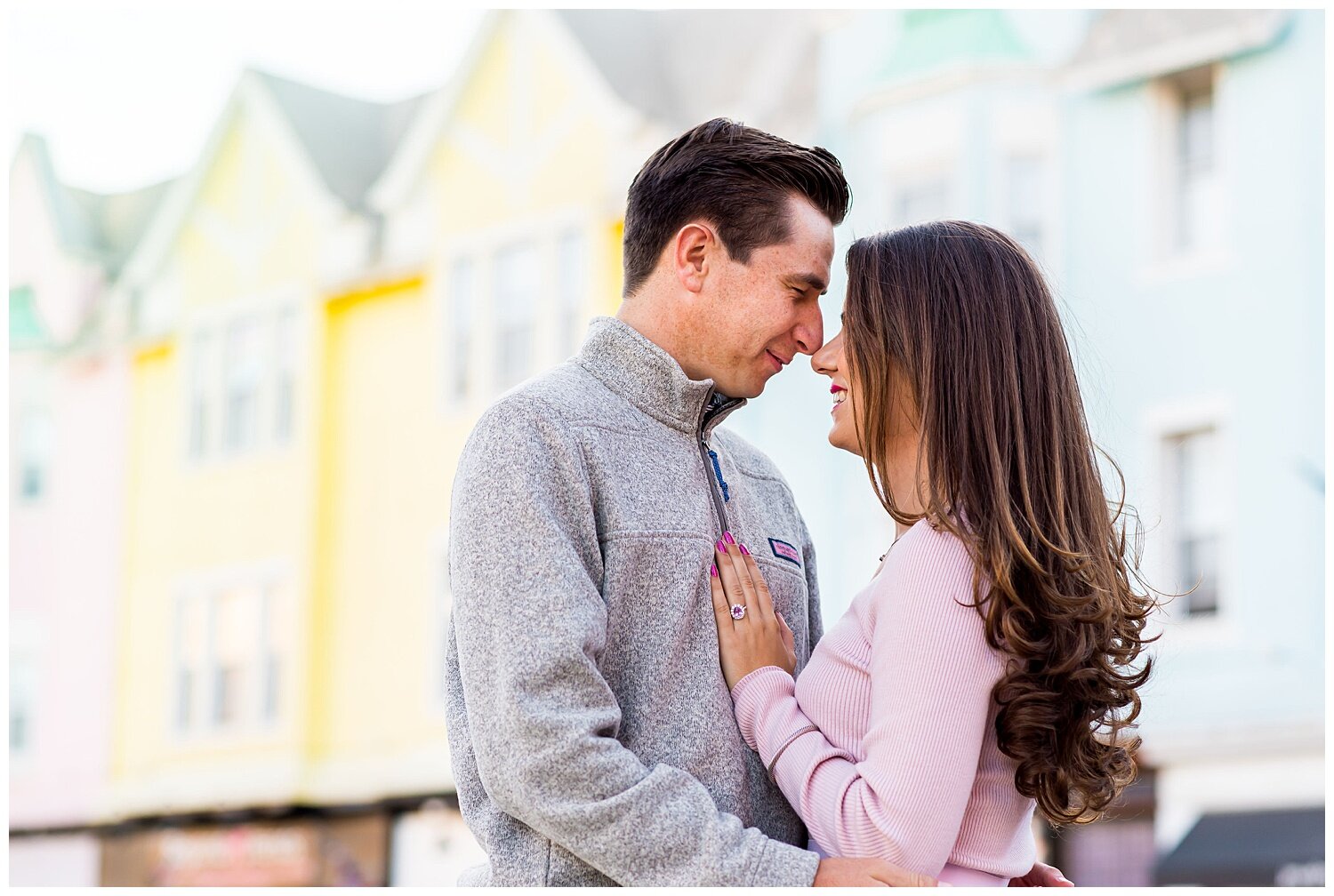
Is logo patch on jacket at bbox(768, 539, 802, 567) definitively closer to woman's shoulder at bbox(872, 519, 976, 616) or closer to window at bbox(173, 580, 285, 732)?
woman's shoulder at bbox(872, 519, 976, 616)

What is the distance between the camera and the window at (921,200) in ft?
45.3

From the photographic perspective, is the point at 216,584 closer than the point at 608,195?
No

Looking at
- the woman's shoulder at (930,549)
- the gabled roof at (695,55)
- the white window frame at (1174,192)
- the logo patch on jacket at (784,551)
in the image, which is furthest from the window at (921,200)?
the woman's shoulder at (930,549)

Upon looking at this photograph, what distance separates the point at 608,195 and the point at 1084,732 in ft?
43.5

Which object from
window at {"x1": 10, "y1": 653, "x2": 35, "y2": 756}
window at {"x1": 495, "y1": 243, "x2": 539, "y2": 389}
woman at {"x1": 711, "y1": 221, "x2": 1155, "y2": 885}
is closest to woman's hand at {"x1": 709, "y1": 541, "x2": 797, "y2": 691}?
woman at {"x1": 711, "y1": 221, "x2": 1155, "y2": 885}

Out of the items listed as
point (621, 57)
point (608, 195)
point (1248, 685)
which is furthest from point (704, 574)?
point (621, 57)

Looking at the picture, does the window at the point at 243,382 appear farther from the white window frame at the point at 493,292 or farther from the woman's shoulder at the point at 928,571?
the woman's shoulder at the point at 928,571

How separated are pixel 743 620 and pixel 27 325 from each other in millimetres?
18873

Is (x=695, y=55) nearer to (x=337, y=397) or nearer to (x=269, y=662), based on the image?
(x=337, y=397)

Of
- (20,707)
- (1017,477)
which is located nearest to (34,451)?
(20,707)

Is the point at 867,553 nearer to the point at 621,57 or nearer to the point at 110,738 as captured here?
the point at 621,57

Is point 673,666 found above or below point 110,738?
below

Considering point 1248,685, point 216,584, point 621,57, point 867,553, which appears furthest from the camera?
point 216,584

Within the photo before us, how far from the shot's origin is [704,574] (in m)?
2.87
